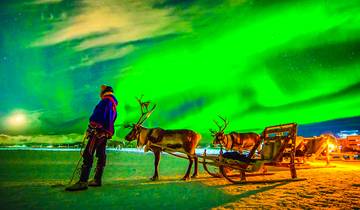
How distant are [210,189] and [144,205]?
2.66 meters

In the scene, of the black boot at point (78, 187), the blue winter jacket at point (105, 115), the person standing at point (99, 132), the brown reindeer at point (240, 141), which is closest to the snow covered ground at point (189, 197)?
the black boot at point (78, 187)

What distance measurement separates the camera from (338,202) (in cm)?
638

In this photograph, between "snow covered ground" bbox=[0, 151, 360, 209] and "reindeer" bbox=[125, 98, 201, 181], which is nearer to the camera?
"snow covered ground" bbox=[0, 151, 360, 209]

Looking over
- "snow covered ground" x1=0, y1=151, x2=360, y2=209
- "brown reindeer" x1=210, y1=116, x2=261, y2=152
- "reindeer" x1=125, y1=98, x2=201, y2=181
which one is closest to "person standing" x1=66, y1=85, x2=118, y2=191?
"snow covered ground" x1=0, y1=151, x2=360, y2=209

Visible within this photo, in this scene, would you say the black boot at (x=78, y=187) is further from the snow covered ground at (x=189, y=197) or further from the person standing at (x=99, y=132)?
the snow covered ground at (x=189, y=197)

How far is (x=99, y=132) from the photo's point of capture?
8422 millimetres

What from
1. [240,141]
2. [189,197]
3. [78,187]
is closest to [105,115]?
[78,187]

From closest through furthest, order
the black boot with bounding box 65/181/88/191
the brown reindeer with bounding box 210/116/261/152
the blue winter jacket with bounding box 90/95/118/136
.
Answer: the black boot with bounding box 65/181/88/191 → the blue winter jacket with bounding box 90/95/118/136 → the brown reindeer with bounding box 210/116/261/152

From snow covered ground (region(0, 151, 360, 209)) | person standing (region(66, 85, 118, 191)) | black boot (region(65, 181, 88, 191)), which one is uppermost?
person standing (region(66, 85, 118, 191))

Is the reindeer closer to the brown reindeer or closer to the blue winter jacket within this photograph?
the blue winter jacket

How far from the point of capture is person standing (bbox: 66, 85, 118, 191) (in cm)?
815

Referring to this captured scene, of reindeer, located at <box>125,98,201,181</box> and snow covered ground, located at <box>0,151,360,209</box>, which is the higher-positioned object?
reindeer, located at <box>125,98,201,181</box>

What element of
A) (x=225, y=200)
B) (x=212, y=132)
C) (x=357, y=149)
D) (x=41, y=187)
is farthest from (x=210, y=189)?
(x=357, y=149)

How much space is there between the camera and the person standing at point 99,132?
26.7 feet
